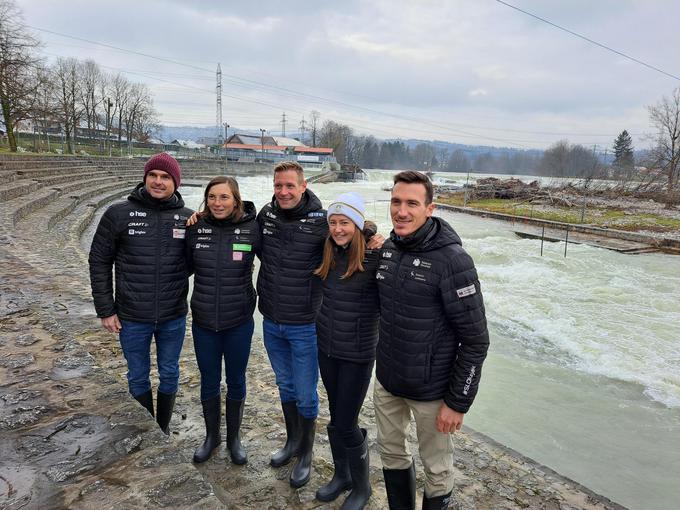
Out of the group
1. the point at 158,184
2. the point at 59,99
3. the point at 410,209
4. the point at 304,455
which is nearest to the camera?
the point at 410,209

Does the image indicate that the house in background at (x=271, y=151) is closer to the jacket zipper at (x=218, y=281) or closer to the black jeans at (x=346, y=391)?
the jacket zipper at (x=218, y=281)

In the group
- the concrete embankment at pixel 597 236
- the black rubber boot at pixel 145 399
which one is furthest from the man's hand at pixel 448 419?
the concrete embankment at pixel 597 236

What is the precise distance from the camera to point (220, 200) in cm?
A: 258

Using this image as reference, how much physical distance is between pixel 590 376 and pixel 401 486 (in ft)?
15.2

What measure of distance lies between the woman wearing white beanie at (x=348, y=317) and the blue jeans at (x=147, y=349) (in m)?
1.02

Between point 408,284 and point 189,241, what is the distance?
1433 mm

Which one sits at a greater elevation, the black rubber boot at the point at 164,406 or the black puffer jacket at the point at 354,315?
the black puffer jacket at the point at 354,315

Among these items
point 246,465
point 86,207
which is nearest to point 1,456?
point 246,465

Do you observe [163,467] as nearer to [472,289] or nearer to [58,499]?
[58,499]

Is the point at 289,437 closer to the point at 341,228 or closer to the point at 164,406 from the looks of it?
the point at 164,406

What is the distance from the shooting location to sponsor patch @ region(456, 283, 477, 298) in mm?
1929

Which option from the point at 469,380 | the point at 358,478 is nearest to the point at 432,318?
the point at 469,380

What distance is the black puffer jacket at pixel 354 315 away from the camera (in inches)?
91.0

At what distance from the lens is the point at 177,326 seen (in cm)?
279
